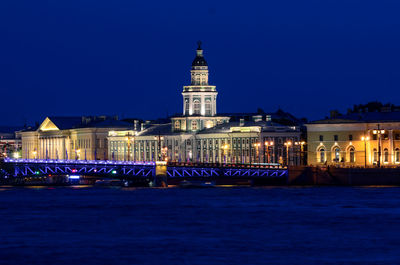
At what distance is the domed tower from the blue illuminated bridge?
39.8 metres

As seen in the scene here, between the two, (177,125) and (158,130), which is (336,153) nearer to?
(177,125)

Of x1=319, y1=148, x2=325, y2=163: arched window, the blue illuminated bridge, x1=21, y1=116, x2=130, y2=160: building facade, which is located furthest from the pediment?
the blue illuminated bridge

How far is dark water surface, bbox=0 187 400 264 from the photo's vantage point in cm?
5803

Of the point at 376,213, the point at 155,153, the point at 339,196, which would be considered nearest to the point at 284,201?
the point at 339,196

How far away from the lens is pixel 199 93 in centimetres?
15762

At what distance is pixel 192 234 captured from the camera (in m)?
66.3

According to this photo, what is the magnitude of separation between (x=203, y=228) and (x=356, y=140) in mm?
62938

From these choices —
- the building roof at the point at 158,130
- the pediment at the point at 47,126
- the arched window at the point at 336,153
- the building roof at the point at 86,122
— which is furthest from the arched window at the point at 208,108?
the arched window at the point at 336,153

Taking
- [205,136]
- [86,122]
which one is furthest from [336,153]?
[86,122]

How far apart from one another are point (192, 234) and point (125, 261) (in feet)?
32.8

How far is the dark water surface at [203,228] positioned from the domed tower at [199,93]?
2303 inches

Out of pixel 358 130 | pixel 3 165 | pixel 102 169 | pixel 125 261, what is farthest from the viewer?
pixel 358 130

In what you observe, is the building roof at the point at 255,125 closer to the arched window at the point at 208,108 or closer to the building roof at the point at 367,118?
the arched window at the point at 208,108

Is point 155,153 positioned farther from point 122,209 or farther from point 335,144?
point 122,209
